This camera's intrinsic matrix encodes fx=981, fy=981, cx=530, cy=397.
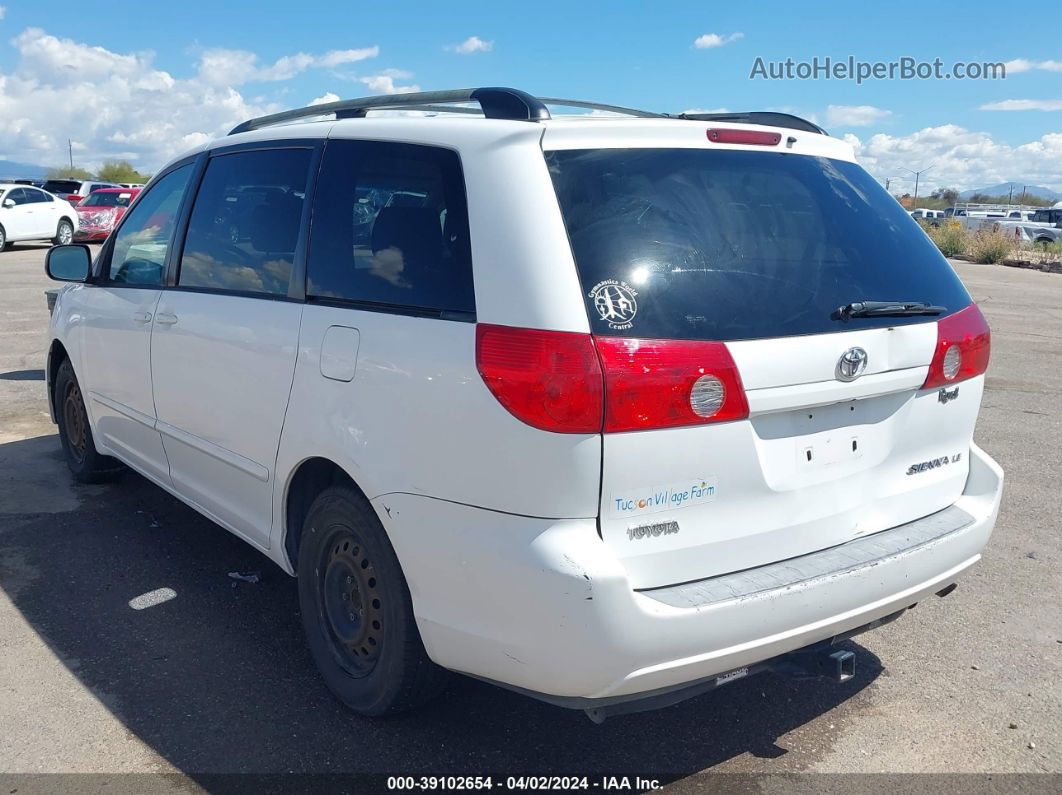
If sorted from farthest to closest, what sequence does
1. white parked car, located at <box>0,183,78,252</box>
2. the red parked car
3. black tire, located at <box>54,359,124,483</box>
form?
1. the red parked car
2. white parked car, located at <box>0,183,78,252</box>
3. black tire, located at <box>54,359,124,483</box>

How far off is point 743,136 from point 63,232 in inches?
1043

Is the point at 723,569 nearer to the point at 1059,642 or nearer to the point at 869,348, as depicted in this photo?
the point at 869,348

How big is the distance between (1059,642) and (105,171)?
8040 centimetres

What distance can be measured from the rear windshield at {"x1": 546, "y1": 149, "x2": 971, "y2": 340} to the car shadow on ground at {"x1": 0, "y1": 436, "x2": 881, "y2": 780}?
143 cm

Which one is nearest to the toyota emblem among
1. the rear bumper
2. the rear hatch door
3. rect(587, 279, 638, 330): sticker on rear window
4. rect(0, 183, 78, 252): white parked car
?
the rear hatch door

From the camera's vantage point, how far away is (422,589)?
113 inches

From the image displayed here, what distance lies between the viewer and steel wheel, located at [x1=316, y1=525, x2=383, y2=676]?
3219mm

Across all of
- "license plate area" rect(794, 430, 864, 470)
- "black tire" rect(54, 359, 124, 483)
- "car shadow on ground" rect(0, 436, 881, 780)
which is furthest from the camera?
"black tire" rect(54, 359, 124, 483)

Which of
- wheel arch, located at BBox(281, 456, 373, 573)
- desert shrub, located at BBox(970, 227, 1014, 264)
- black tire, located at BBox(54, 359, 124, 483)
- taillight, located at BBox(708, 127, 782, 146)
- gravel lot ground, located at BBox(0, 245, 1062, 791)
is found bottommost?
desert shrub, located at BBox(970, 227, 1014, 264)

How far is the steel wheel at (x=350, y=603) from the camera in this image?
322cm

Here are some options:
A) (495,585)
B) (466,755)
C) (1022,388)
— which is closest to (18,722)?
(466,755)

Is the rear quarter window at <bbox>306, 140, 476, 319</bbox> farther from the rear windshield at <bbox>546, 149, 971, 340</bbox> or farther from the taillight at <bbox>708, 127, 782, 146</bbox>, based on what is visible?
the taillight at <bbox>708, 127, 782, 146</bbox>

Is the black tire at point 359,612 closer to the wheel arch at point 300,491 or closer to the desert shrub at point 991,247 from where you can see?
the wheel arch at point 300,491

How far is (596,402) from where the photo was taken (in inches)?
99.0
